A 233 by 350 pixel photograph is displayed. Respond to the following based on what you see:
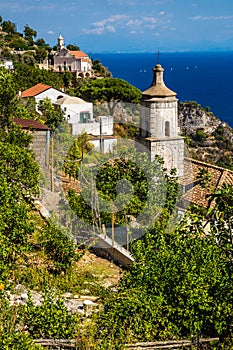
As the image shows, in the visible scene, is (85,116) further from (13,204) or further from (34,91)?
(13,204)

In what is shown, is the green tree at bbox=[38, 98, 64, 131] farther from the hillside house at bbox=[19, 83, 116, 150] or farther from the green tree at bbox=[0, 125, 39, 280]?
the green tree at bbox=[0, 125, 39, 280]

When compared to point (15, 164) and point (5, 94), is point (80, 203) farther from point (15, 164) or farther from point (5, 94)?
point (5, 94)

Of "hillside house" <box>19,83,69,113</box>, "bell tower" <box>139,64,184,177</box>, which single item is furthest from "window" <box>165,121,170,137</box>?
"hillside house" <box>19,83,69,113</box>

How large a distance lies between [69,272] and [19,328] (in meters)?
4.70

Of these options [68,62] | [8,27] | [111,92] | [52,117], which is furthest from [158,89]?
[8,27]

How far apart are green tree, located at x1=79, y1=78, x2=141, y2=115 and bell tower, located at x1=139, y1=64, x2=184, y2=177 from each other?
978 inches

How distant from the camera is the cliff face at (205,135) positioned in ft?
199

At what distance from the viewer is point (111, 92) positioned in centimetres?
4334

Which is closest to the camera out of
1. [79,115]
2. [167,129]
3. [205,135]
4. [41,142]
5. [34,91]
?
[167,129]

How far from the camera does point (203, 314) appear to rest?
6.77m

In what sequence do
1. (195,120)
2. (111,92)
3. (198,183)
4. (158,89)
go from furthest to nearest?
(195,120)
(111,92)
(158,89)
(198,183)

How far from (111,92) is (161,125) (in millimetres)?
26939

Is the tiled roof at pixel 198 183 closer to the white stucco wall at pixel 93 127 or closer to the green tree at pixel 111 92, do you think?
the white stucco wall at pixel 93 127

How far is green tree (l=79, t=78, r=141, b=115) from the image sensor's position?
4247 cm
